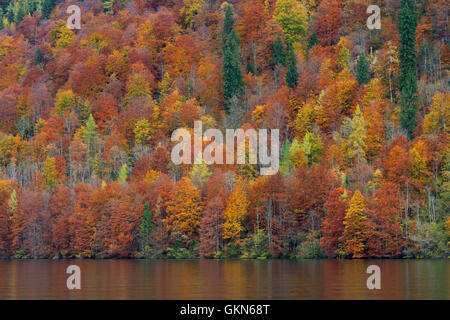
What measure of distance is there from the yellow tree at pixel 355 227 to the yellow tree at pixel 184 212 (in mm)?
27619

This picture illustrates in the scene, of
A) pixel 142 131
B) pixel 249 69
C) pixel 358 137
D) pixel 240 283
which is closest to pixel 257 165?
pixel 358 137

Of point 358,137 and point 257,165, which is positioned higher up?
point 358,137

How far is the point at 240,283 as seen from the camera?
64938 mm

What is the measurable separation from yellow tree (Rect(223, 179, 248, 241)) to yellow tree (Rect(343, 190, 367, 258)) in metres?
19.1

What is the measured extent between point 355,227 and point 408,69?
4585 cm

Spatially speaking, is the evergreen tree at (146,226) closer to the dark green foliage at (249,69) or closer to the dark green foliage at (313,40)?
the dark green foliage at (249,69)

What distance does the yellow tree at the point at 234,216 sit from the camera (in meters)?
117

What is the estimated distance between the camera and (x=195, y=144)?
471 ft

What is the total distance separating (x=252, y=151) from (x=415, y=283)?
7874 cm

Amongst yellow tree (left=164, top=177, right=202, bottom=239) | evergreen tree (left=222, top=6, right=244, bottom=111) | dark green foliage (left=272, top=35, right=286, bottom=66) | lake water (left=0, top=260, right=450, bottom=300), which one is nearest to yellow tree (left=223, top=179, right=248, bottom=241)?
yellow tree (left=164, top=177, right=202, bottom=239)

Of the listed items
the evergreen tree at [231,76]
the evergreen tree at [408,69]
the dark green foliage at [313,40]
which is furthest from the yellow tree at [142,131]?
the evergreen tree at [408,69]

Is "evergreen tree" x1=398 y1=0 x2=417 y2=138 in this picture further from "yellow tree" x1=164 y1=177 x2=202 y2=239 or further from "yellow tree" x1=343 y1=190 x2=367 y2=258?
"yellow tree" x1=164 y1=177 x2=202 y2=239

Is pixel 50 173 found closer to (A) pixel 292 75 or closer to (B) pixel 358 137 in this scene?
(A) pixel 292 75

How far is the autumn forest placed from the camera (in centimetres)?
11075
